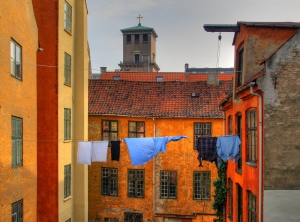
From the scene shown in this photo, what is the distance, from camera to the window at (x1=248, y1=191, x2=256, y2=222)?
50.4ft

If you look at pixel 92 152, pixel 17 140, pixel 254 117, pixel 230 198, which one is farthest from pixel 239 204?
pixel 17 140

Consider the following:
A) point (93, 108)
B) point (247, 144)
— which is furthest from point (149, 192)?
point (247, 144)

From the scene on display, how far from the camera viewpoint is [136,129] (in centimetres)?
2847

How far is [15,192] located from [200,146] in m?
8.42

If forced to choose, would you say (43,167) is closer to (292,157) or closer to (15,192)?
(15,192)

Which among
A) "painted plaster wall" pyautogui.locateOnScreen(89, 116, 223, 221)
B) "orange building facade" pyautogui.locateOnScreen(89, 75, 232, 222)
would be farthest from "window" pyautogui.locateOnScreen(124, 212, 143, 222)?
"painted plaster wall" pyautogui.locateOnScreen(89, 116, 223, 221)

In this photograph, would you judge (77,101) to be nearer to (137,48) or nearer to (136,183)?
(136,183)

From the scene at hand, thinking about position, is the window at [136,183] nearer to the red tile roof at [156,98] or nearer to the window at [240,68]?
the red tile roof at [156,98]

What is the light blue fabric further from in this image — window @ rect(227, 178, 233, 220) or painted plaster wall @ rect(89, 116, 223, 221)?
painted plaster wall @ rect(89, 116, 223, 221)

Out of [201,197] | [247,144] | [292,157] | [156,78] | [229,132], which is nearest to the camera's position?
[292,157]

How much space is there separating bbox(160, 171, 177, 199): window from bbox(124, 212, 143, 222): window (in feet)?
6.76

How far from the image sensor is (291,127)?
13766 mm

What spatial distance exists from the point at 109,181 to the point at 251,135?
1492 centimetres

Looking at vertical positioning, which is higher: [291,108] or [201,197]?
[291,108]
